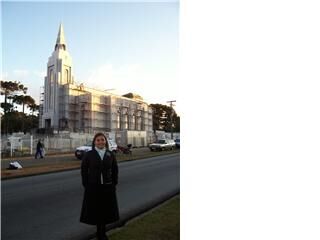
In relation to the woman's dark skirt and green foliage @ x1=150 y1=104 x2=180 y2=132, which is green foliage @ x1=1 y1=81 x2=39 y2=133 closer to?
the woman's dark skirt

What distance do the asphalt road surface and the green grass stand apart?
17 cm

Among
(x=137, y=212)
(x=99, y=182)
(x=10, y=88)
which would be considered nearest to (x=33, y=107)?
(x=10, y=88)

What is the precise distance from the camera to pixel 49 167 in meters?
3.06

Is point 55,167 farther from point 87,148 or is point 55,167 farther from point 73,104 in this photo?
point 87,148

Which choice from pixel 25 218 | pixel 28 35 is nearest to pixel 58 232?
pixel 25 218

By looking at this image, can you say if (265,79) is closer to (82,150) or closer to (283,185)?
(283,185)

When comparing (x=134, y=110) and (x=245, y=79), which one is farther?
(x=134, y=110)

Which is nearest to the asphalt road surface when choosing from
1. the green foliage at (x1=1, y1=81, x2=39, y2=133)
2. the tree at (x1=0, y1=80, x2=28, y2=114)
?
the green foliage at (x1=1, y1=81, x2=39, y2=133)

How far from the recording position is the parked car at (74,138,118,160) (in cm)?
233

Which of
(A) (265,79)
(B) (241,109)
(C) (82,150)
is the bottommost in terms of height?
(C) (82,150)

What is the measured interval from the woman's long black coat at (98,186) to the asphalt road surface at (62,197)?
0.14 metres

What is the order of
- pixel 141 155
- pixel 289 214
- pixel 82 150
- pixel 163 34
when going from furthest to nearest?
1. pixel 141 155
2. pixel 163 34
3. pixel 82 150
4. pixel 289 214

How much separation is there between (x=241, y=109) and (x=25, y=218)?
166 centimetres

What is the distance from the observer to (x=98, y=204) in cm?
231
